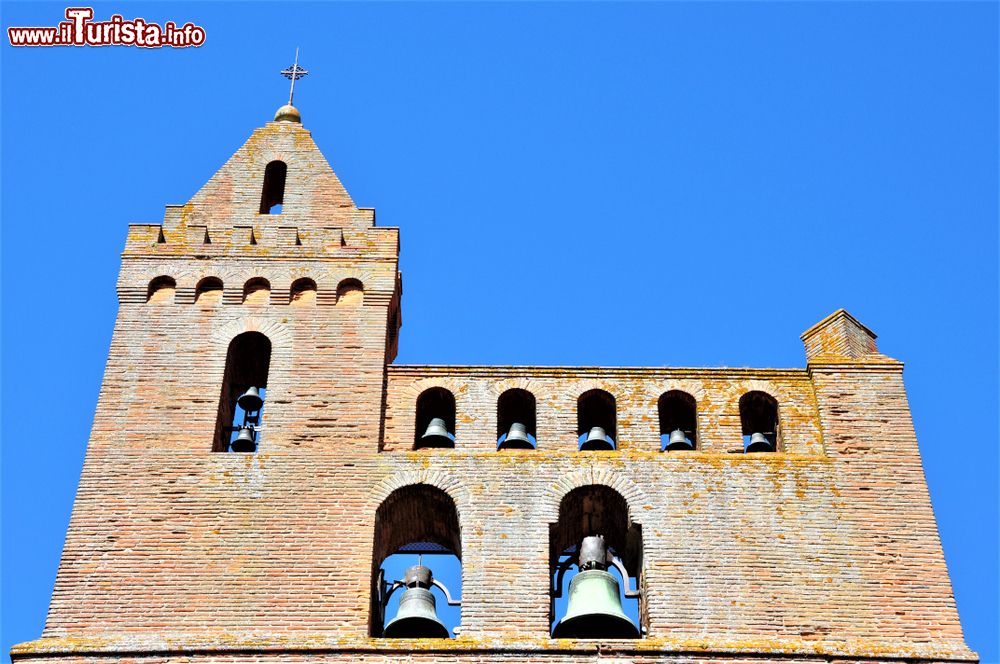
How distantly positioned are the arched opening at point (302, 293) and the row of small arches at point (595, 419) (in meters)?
2.09

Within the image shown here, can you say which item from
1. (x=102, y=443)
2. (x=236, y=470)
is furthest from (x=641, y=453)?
(x=102, y=443)

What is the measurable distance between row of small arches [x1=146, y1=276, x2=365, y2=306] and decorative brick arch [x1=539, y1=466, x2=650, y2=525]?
13.0 feet

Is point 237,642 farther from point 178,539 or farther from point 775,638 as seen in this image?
point 775,638

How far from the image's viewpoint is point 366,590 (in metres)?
19.8

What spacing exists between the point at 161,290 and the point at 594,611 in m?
7.34


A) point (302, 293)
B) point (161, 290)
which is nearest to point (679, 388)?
point (302, 293)

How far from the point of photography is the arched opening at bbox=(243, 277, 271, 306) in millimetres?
23100

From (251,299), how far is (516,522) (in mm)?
4960

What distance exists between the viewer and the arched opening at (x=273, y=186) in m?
25.1

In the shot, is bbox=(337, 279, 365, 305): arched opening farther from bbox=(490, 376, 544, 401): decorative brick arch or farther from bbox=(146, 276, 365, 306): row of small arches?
bbox=(490, 376, 544, 401): decorative brick arch

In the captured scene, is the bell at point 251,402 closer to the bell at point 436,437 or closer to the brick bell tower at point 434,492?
the brick bell tower at point 434,492

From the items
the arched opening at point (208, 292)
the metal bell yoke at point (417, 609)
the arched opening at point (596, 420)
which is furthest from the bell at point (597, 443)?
the arched opening at point (208, 292)

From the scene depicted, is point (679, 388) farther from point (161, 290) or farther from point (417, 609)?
point (161, 290)

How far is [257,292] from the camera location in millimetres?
23234
